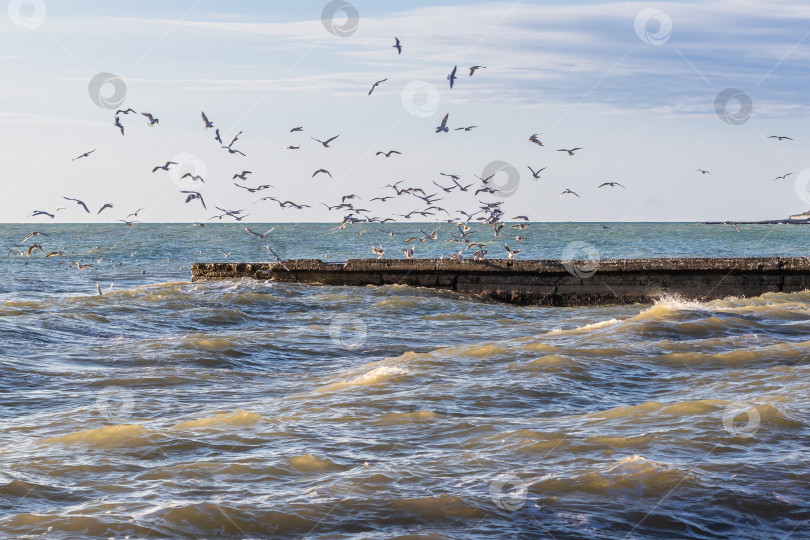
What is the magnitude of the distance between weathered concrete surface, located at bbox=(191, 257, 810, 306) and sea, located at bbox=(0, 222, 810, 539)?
3.44m

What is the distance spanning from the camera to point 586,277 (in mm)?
19391

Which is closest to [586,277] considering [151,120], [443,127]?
[443,127]

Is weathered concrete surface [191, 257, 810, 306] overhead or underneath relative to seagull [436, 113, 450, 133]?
underneath

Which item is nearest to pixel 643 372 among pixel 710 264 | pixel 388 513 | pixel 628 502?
pixel 628 502

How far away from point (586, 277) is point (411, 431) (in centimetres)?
1251

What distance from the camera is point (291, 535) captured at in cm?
519

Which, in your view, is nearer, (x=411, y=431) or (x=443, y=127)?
(x=411, y=431)

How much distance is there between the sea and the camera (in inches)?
215

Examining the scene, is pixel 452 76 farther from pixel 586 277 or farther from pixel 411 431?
pixel 411 431

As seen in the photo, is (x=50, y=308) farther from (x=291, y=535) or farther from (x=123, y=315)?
(x=291, y=535)

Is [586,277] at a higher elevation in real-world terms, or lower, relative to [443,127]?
lower

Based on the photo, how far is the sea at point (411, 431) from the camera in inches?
215

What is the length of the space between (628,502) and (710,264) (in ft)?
44.8

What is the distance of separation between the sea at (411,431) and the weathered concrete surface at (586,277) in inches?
135
